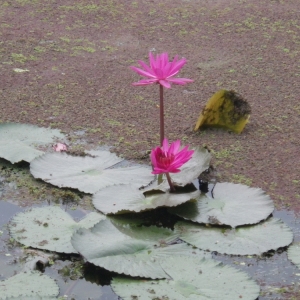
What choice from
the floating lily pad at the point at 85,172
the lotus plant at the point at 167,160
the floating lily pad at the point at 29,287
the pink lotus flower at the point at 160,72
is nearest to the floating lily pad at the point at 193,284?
the floating lily pad at the point at 29,287

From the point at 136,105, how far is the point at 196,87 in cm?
35

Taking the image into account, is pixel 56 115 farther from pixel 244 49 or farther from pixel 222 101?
pixel 244 49

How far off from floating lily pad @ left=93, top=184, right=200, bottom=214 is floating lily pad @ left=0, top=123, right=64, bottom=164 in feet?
1.23

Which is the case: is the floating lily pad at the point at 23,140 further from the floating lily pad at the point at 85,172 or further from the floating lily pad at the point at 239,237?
the floating lily pad at the point at 239,237

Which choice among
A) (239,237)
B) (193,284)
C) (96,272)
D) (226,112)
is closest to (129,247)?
(96,272)

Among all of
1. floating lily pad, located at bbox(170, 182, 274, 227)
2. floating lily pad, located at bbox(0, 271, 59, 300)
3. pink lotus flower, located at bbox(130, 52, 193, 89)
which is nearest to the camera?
floating lily pad, located at bbox(0, 271, 59, 300)

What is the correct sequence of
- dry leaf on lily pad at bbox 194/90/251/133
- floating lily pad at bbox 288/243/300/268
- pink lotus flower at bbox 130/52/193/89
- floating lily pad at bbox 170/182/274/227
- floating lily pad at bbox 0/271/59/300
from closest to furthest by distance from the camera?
floating lily pad at bbox 0/271/59/300
floating lily pad at bbox 288/243/300/268
floating lily pad at bbox 170/182/274/227
pink lotus flower at bbox 130/52/193/89
dry leaf on lily pad at bbox 194/90/251/133

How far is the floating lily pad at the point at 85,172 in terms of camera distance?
2092 millimetres

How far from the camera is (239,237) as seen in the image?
1.82 meters

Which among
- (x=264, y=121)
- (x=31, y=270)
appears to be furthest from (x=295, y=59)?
(x=31, y=270)

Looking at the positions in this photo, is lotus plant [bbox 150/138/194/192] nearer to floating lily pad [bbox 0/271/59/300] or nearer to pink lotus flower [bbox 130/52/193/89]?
pink lotus flower [bbox 130/52/193/89]

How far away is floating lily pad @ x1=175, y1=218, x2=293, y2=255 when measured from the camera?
177cm

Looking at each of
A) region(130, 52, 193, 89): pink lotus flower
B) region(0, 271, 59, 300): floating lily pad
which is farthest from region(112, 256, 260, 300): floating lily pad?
region(130, 52, 193, 89): pink lotus flower

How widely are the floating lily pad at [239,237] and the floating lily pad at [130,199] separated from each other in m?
A: 0.08
